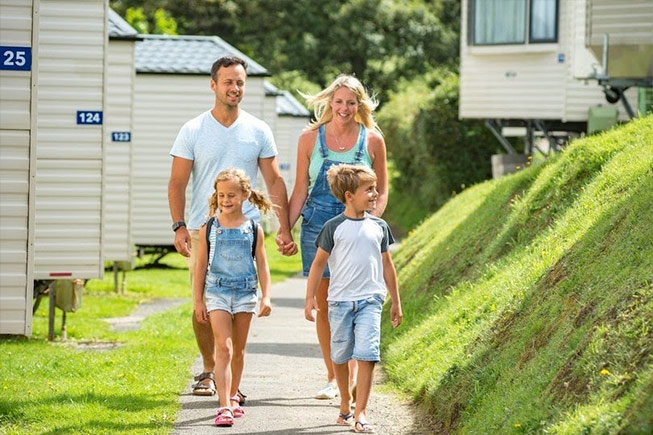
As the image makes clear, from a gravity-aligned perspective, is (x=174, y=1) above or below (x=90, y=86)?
above

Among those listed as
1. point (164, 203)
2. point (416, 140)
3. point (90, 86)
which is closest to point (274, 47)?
point (416, 140)

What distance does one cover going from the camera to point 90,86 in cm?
1398

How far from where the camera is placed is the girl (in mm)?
8469

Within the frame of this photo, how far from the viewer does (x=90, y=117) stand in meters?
14.0

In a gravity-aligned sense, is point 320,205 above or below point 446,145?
below

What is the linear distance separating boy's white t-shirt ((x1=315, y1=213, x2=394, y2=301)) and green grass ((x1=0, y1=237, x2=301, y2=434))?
4.43ft

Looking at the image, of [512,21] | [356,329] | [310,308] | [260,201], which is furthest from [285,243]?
[512,21]

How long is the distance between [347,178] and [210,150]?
50.0 inches

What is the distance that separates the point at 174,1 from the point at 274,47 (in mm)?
5266

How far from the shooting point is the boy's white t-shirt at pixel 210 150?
9.06m

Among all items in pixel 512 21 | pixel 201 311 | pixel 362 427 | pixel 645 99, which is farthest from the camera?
pixel 512 21

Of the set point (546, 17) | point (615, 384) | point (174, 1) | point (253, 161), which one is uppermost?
point (174, 1)

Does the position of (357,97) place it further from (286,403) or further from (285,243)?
(286,403)

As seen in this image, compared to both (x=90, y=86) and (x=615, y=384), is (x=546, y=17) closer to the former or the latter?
(x=90, y=86)
